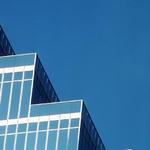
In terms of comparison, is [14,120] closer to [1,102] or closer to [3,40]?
[1,102]

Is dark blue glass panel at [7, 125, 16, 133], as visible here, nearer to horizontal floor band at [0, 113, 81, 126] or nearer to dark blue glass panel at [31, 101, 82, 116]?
horizontal floor band at [0, 113, 81, 126]

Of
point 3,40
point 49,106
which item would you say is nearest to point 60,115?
point 49,106

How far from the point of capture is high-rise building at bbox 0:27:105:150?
162 meters

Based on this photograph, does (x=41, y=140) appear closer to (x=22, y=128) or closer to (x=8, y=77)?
(x=22, y=128)

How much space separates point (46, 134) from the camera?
533 ft

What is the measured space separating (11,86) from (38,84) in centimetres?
347

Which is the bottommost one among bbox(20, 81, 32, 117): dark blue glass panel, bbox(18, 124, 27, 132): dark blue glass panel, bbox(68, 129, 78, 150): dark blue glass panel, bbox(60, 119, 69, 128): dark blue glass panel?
bbox(68, 129, 78, 150): dark blue glass panel

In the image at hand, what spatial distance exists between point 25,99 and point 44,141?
677cm

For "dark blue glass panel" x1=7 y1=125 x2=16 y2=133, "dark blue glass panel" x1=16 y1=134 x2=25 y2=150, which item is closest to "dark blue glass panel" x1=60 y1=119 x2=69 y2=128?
"dark blue glass panel" x1=16 y1=134 x2=25 y2=150

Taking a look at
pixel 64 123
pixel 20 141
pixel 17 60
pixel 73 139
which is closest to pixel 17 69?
pixel 17 60

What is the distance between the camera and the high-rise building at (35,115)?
162 meters

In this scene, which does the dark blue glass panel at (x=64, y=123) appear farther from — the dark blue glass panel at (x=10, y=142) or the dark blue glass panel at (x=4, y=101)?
the dark blue glass panel at (x=4, y=101)

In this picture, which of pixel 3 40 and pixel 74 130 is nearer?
pixel 74 130

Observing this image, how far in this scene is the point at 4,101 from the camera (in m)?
167
